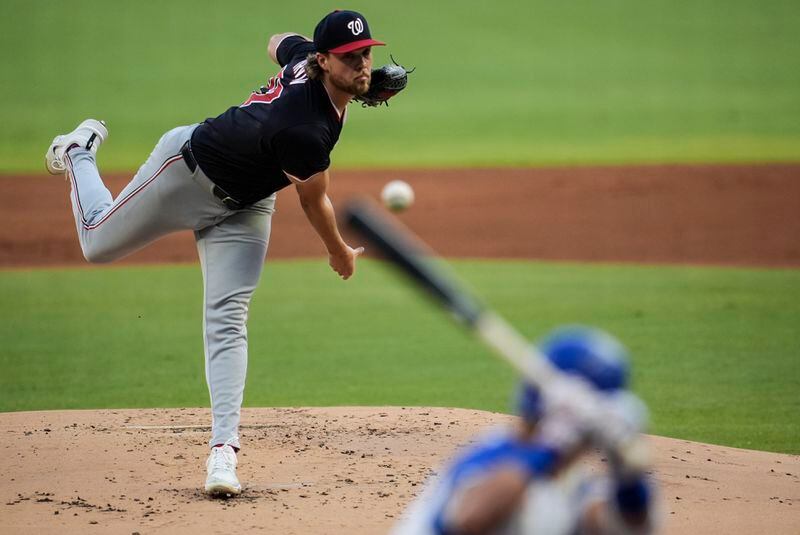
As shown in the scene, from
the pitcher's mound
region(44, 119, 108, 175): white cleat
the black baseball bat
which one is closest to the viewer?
the black baseball bat

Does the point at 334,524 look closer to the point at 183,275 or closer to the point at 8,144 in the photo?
the point at 183,275

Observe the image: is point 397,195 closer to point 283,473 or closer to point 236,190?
point 283,473

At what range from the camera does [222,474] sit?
5148mm

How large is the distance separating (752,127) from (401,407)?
19.9 metres

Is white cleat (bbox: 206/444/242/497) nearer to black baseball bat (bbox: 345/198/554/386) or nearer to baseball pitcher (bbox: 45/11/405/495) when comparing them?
baseball pitcher (bbox: 45/11/405/495)

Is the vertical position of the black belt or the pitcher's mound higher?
the black belt

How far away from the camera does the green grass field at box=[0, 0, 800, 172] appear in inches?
957

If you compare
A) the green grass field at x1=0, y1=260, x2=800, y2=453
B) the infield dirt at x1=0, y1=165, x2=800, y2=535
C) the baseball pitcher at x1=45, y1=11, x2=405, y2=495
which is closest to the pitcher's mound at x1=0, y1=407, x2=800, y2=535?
the infield dirt at x1=0, y1=165, x2=800, y2=535

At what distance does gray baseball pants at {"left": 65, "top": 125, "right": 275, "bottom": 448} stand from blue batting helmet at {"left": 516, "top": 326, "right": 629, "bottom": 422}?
2.77 metres

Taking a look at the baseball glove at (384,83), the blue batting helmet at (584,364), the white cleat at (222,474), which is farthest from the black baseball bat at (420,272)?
the baseball glove at (384,83)

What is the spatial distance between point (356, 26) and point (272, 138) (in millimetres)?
630

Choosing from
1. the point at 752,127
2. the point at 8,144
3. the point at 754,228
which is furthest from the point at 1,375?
the point at 752,127

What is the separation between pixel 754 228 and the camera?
53.0ft

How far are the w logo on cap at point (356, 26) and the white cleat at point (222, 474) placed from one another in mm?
1987
